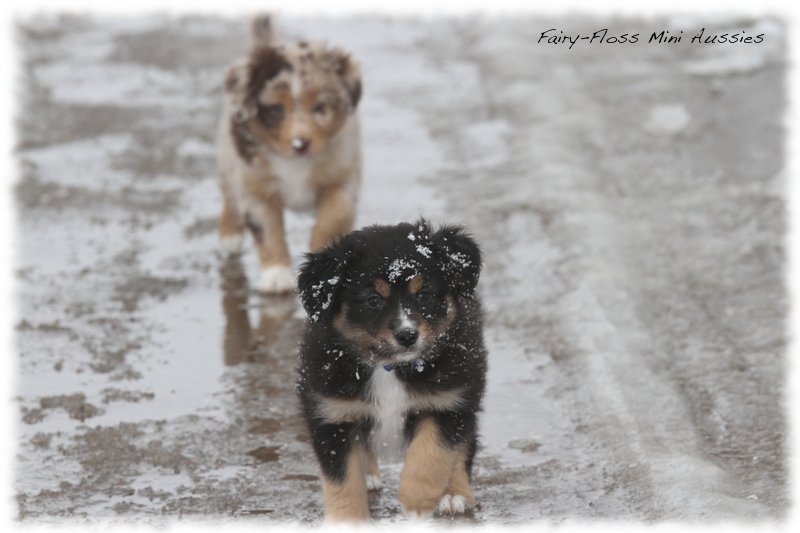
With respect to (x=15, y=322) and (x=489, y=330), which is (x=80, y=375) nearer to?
(x=15, y=322)

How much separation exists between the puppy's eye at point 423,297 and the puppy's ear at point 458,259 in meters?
0.12

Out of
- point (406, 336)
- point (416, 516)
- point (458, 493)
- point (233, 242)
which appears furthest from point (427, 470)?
point (233, 242)

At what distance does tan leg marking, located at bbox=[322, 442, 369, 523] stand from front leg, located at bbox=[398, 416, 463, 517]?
0.48 ft

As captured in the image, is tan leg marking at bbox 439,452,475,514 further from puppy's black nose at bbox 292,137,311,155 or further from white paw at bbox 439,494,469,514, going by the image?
puppy's black nose at bbox 292,137,311,155

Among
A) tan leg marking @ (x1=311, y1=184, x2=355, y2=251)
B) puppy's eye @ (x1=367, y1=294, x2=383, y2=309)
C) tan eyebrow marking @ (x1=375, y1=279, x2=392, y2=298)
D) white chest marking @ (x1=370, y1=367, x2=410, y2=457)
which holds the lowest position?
white chest marking @ (x1=370, y1=367, x2=410, y2=457)

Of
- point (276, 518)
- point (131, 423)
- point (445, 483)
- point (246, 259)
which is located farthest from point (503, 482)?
point (246, 259)

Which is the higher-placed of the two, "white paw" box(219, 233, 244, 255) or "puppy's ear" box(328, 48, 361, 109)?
"puppy's ear" box(328, 48, 361, 109)

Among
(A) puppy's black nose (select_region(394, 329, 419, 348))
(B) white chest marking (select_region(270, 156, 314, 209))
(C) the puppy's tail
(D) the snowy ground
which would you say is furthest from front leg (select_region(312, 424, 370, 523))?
(C) the puppy's tail

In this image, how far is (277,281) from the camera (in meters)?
6.79

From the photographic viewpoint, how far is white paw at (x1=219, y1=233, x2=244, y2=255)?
24.6 ft

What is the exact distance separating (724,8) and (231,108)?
261 inches

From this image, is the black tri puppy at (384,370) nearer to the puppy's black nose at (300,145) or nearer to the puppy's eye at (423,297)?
the puppy's eye at (423,297)

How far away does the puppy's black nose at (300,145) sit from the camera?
665 centimetres

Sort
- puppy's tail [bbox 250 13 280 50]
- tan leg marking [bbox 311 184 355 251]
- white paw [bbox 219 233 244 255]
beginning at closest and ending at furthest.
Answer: tan leg marking [bbox 311 184 355 251]
white paw [bbox 219 233 244 255]
puppy's tail [bbox 250 13 280 50]
